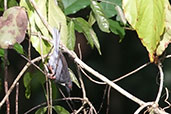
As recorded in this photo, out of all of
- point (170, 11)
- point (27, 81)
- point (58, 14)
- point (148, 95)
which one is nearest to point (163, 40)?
point (170, 11)

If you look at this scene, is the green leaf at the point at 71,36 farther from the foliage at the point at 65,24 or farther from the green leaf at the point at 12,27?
the green leaf at the point at 12,27

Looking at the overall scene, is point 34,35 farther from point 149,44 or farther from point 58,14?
point 149,44

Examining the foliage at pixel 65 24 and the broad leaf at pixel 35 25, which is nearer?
the foliage at pixel 65 24

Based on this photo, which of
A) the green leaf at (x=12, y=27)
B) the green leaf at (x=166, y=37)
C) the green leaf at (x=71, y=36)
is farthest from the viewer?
the green leaf at (x=71, y=36)

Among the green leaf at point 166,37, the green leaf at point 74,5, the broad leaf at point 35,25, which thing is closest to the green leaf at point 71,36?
the broad leaf at point 35,25

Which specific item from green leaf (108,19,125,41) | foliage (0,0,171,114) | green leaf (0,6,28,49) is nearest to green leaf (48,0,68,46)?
foliage (0,0,171,114)

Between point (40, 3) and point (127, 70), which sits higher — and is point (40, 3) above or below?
above

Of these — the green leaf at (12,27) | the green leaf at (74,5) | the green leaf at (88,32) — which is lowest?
the green leaf at (74,5)

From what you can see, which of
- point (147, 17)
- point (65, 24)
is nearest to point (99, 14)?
point (65, 24)
